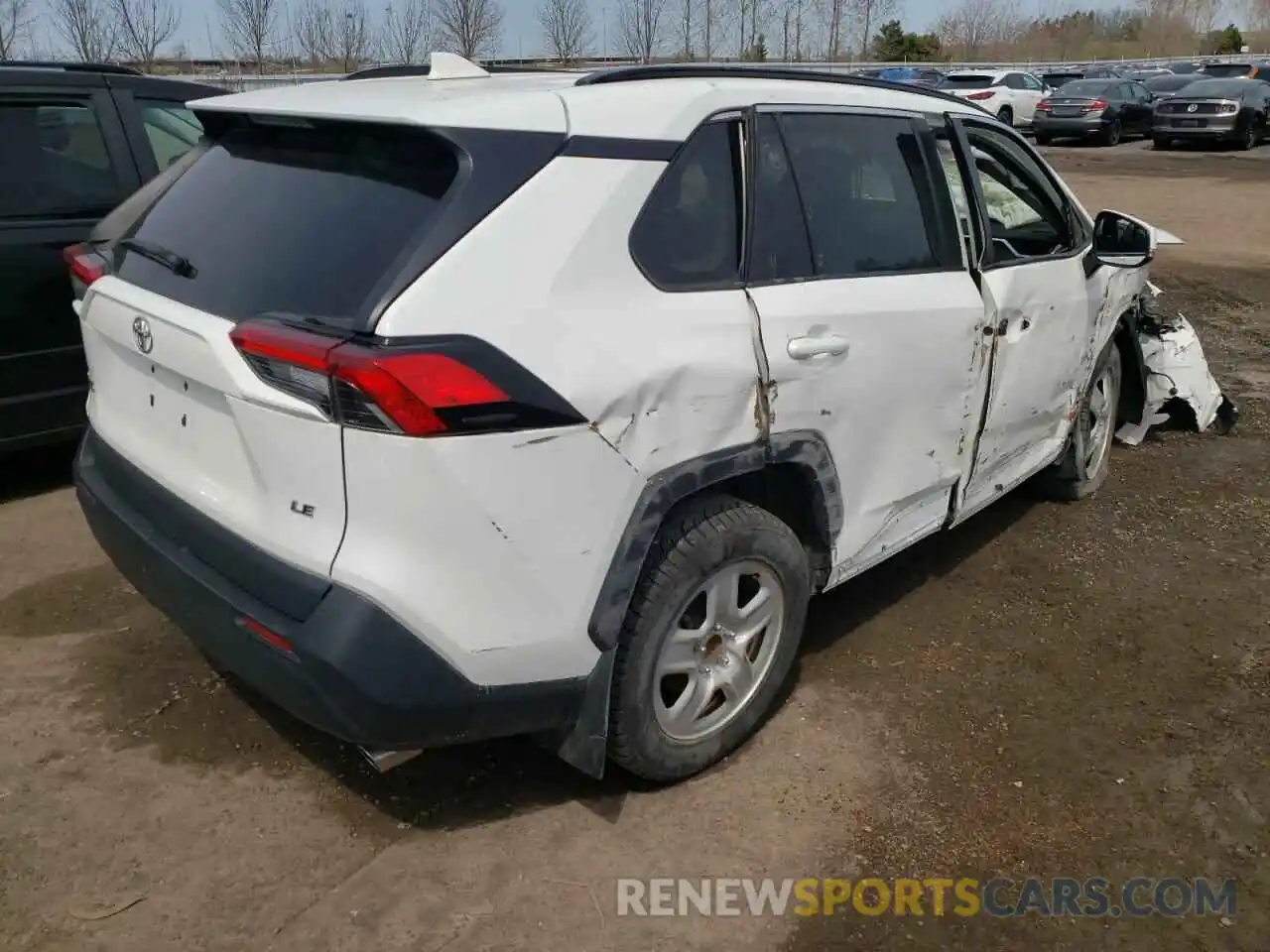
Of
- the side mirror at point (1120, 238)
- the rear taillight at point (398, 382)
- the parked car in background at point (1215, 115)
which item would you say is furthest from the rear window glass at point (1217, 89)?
the rear taillight at point (398, 382)

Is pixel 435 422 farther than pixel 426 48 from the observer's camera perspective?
No

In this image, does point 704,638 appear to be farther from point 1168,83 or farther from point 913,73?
point 913,73

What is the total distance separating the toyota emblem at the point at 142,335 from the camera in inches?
105

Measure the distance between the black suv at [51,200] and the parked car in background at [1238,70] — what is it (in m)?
33.2

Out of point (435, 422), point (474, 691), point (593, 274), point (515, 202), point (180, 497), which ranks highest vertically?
point (515, 202)

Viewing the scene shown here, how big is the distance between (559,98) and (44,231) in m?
3.24

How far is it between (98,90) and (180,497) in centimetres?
330

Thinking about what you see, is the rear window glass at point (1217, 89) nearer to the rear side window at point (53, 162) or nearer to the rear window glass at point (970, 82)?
the rear window glass at point (970, 82)

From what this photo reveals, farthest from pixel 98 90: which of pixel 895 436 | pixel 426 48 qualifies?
pixel 426 48

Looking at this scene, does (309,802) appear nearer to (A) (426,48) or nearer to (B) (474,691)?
(B) (474,691)

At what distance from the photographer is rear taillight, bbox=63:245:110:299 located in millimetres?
3047

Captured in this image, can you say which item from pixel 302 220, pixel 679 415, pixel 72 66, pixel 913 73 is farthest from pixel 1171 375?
pixel 913 73

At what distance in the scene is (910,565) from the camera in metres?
4.48

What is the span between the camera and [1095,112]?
2616cm
